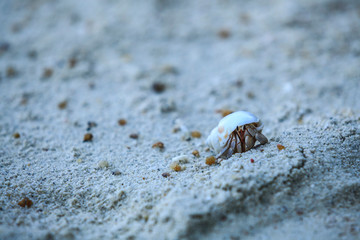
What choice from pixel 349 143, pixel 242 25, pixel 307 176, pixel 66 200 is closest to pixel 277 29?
pixel 242 25

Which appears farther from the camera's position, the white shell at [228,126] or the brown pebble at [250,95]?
the brown pebble at [250,95]

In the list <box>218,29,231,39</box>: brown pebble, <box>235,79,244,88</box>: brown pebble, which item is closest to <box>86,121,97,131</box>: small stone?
<box>235,79,244,88</box>: brown pebble

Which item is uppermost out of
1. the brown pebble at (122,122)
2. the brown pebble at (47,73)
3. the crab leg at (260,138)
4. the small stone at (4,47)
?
the small stone at (4,47)

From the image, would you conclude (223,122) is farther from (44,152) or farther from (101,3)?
(101,3)

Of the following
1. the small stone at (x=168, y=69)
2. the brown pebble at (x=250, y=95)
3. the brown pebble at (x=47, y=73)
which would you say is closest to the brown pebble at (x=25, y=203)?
the brown pebble at (x=47, y=73)

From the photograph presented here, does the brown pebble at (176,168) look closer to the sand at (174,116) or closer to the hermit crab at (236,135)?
the sand at (174,116)

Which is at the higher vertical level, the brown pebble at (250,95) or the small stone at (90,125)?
the small stone at (90,125)

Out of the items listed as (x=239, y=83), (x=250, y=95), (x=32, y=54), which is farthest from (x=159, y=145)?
(x=32, y=54)
